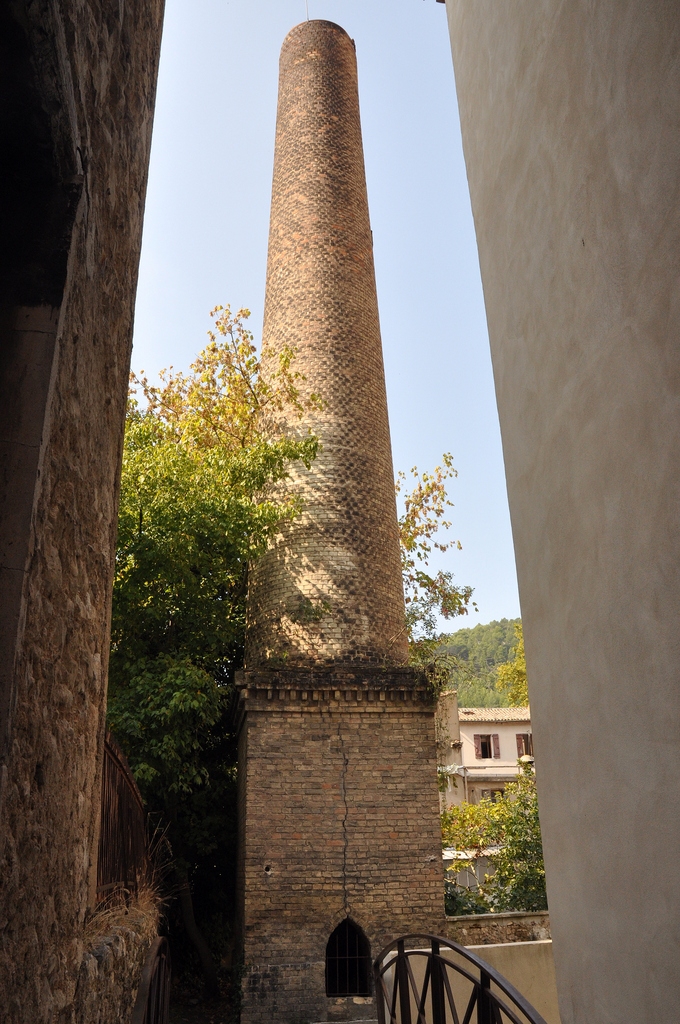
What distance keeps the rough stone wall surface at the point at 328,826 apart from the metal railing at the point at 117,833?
11.1ft

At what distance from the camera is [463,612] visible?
1666cm

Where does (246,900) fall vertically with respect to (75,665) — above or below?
below

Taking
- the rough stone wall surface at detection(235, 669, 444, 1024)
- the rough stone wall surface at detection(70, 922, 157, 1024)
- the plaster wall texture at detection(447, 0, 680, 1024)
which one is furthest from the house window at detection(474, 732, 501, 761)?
the plaster wall texture at detection(447, 0, 680, 1024)

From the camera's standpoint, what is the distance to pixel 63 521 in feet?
7.78

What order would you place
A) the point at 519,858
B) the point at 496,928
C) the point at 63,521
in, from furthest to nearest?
the point at 519,858, the point at 496,928, the point at 63,521

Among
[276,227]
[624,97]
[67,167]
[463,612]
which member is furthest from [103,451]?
[463,612]

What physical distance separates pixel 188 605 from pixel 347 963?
200 inches

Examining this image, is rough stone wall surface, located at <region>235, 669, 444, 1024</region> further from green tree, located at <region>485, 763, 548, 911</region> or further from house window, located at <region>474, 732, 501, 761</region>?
house window, located at <region>474, 732, 501, 761</region>

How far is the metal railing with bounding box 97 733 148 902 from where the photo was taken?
4410 mm

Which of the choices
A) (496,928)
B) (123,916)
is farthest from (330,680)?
(123,916)

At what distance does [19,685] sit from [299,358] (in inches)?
448

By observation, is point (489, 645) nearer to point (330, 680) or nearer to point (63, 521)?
point (330, 680)

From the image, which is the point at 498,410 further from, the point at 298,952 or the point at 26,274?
the point at 298,952

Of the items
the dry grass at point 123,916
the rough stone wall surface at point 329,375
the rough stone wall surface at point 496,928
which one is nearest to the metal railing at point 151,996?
the dry grass at point 123,916
